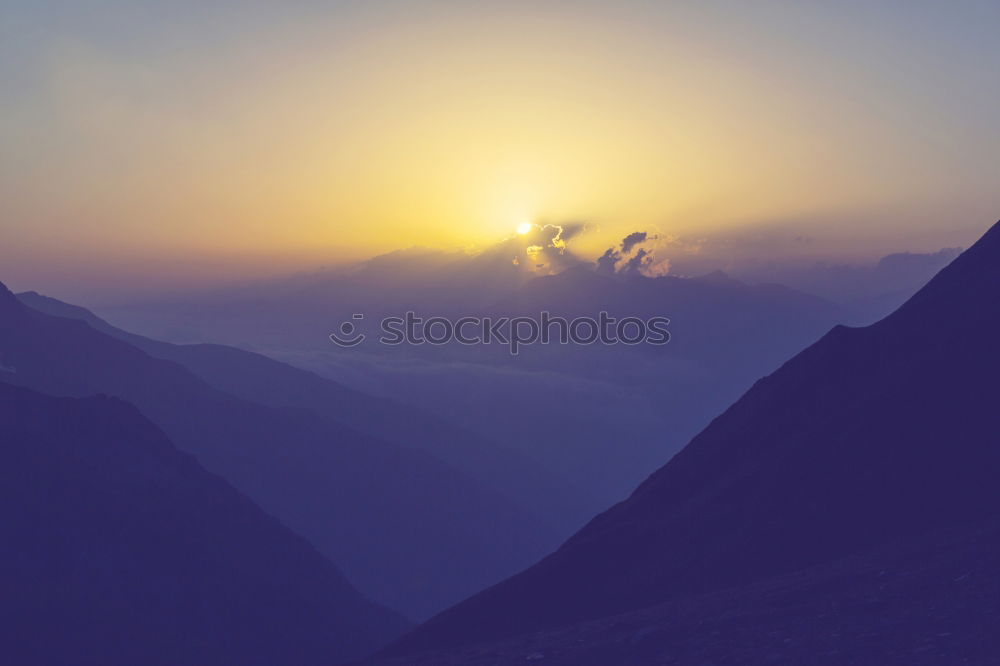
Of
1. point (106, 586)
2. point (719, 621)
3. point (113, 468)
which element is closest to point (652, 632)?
point (719, 621)

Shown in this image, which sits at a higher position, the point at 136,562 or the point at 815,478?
the point at 136,562

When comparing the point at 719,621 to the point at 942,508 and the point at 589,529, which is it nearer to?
the point at 942,508

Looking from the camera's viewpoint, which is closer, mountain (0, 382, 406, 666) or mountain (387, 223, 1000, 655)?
mountain (387, 223, 1000, 655)

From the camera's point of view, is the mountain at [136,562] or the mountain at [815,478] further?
the mountain at [136,562]

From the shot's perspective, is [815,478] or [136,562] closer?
[815,478]
